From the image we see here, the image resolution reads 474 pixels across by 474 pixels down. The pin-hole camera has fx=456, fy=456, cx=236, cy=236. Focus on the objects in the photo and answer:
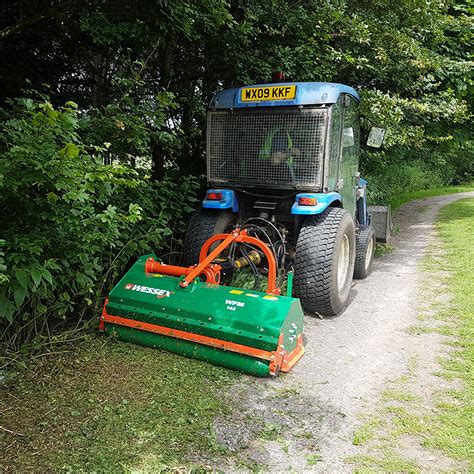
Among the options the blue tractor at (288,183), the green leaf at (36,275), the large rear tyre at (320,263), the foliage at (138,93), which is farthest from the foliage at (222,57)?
the green leaf at (36,275)

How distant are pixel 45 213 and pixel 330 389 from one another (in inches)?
88.9

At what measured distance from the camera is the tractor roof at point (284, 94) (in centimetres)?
443

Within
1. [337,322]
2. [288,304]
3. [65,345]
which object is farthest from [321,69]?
[65,345]

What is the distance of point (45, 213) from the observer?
2.84 meters

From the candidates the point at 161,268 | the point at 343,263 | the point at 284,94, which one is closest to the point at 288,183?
the point at 284,94

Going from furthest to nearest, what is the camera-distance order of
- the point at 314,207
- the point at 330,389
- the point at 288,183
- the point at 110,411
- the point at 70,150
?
1. the point at 288,183
2. the point at 314,207
3. the point at 330,389
4. the point at 110,411
5. the point at 70,150

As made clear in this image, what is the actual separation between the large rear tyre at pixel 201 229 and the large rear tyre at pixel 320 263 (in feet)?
2.96

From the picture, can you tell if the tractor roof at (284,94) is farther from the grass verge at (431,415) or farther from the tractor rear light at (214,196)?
the grass verge at (431,415)

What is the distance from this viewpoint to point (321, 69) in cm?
611

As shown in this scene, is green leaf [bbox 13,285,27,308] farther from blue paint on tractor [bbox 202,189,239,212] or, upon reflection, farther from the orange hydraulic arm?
blue paint on tractor [bbox 202,189,239,212]

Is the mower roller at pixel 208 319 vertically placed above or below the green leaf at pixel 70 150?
below

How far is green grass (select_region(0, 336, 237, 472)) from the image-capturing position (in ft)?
7.81

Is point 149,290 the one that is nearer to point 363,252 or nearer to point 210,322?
point 210,322

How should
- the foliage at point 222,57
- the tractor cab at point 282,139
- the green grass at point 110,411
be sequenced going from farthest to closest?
the foliage at point 222,57 < the tractor cab at point 282,139 < the green grass at point 110,411
